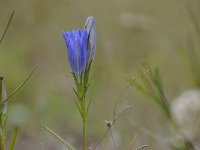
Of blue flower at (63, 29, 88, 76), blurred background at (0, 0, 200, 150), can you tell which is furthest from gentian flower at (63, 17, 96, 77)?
blurred background at (0, 0, 200, 150)

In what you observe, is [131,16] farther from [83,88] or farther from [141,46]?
[83,88]

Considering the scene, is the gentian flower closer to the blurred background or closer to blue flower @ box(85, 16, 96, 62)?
blue flower @ box(85, 16, 96, 62)

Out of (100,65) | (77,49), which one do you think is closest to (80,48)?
(77,49)

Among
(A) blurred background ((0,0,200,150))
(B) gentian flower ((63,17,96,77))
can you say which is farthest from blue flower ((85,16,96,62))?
(A) blurred background ((0,0,200,150))

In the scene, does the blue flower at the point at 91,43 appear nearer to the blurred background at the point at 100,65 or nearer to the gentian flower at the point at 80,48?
the gentian flower at the point at 80,48

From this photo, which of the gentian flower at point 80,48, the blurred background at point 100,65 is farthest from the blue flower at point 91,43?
the blurred background at point 100,65

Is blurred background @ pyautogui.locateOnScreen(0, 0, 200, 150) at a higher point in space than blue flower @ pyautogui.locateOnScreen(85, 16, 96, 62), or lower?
higher

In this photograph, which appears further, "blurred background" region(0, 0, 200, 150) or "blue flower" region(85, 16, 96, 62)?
"blurred background" region(0, 0, 200, 150)
